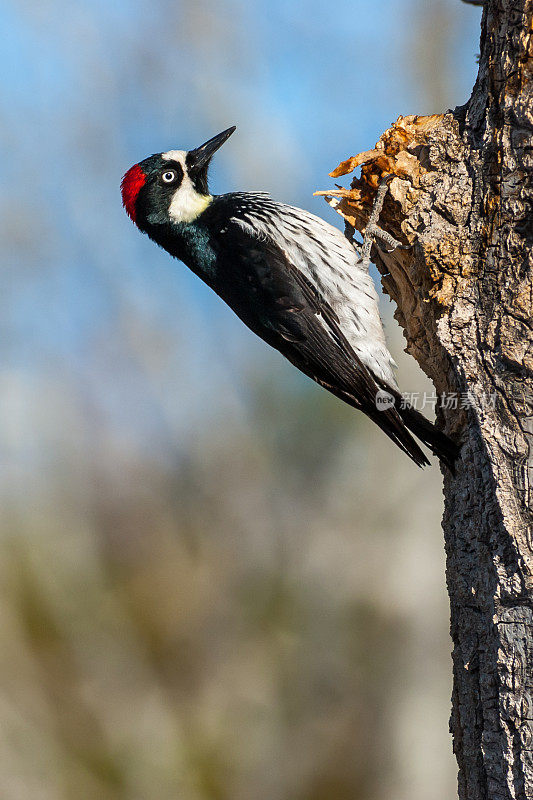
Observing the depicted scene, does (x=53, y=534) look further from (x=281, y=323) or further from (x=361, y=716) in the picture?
(x=281, y=323)

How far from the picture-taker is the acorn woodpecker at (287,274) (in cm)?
340

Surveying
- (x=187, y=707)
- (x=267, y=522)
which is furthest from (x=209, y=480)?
(x=187, y=707)

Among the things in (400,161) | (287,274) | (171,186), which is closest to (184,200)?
(171,186)

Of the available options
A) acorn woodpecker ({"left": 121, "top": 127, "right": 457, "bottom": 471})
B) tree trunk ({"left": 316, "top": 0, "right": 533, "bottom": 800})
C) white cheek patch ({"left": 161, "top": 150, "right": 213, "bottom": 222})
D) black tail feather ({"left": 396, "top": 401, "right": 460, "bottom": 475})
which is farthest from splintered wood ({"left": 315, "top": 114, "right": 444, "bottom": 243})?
white cheek patch ({"left": 161, "top": 150, "right": 213, "bottom": 222})

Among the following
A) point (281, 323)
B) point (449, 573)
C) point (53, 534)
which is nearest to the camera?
point (449, 573)

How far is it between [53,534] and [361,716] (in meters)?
3.34

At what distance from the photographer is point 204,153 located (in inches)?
162

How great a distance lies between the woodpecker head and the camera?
13.1ft

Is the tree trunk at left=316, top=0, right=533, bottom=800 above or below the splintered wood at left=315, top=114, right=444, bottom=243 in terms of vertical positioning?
below

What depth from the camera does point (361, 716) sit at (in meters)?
6.88

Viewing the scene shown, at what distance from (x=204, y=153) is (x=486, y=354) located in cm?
236

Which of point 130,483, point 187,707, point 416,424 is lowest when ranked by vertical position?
point 187,707

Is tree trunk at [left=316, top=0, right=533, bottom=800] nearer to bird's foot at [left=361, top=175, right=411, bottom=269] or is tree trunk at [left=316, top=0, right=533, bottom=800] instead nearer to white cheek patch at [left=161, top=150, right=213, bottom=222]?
bird's foot at [left=361, top=175, right=411, bottom=269]

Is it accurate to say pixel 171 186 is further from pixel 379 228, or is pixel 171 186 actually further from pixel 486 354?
pixel 486 354
